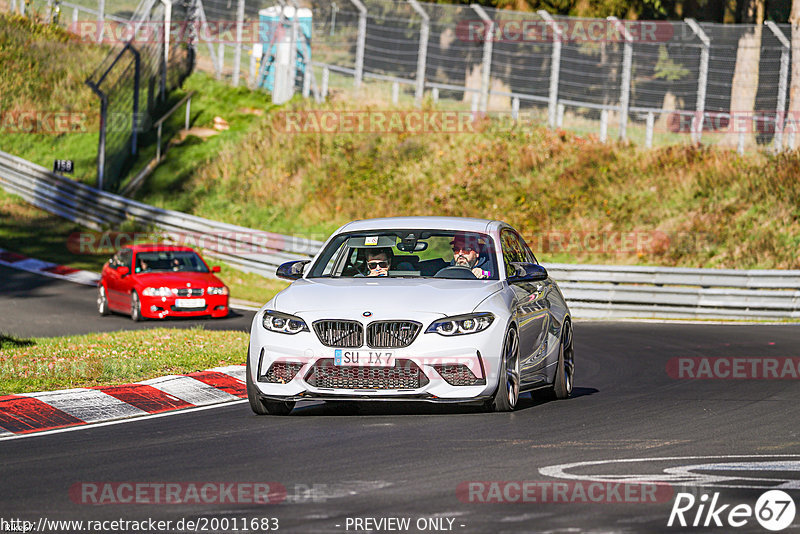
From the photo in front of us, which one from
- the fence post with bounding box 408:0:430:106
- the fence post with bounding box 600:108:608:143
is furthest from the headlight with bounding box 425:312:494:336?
the fence post with bounding box 408:0:430:106

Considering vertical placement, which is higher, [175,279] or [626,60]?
[626,60]

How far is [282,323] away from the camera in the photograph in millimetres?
10172

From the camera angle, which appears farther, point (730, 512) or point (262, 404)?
point (262, 404)

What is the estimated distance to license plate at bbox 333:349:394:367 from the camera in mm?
9820

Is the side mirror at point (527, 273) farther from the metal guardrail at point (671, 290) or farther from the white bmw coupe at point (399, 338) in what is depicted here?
the metal guardrail at point (671, 290)

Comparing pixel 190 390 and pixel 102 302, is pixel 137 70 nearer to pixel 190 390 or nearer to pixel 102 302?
pixel 102 302

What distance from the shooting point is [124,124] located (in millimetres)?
43594

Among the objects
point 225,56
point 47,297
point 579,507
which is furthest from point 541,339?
point 225,56

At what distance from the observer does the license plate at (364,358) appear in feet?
32.2

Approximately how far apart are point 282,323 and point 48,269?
75.5ft

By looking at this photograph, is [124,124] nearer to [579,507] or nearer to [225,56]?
[225,56]

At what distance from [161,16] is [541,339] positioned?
3684 cm
